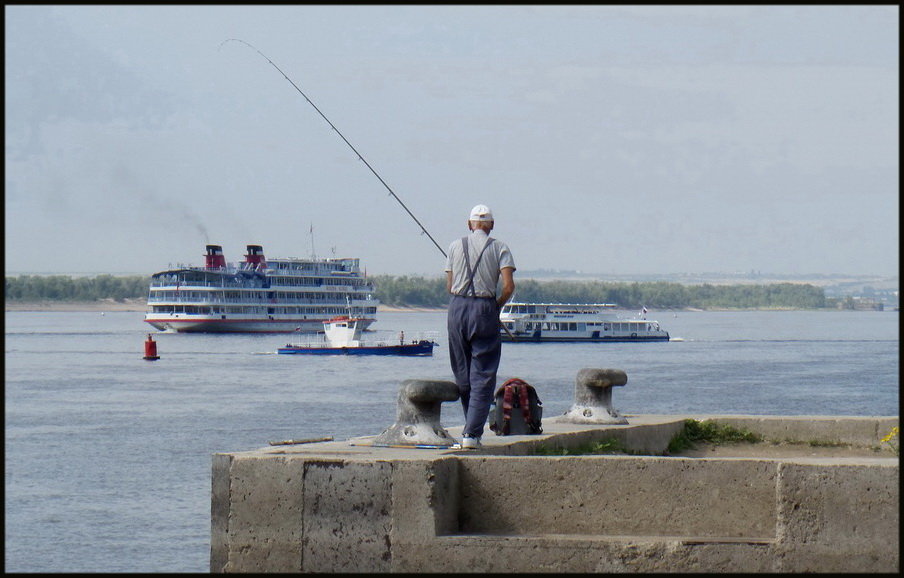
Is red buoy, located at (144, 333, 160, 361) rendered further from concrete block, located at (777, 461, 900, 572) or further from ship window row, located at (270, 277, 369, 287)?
concrete block, located at (777, 461, 900, 572)

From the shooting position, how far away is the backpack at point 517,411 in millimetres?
10148

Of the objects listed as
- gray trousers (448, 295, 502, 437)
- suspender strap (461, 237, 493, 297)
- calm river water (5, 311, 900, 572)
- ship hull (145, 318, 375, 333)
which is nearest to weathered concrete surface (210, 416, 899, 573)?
gray trousers (448, 295, 502, 437)

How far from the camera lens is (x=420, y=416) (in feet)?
27.1

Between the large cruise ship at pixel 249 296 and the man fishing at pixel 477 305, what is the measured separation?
11924cm

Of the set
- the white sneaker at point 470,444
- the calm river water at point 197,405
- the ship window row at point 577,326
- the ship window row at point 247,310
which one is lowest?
the calm river water at point 197,405

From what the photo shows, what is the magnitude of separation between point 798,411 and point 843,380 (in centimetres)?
1849

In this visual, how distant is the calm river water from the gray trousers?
1229 centimetres

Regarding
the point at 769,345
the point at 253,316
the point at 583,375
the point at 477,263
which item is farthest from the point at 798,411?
the point at 253,316

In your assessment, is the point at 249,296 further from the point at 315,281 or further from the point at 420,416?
the point at 420,416

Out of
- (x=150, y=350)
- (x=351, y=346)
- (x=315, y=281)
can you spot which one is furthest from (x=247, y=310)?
(x=150, y=350)

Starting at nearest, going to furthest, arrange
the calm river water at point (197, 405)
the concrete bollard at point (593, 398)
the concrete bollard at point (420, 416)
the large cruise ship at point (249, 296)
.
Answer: the concrete bollard at point (420, 416), the concrete bollard at point (593, 398), the calm river water at point (197, 405), the large cruise ship at point (249, 296)

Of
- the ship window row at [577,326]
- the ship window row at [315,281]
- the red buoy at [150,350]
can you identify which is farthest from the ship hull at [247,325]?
the red buoy at [150,350]

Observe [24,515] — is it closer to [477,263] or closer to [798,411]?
[477,263]

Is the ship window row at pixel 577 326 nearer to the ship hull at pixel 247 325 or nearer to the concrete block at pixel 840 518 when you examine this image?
the ship hull at pixel 247 325
